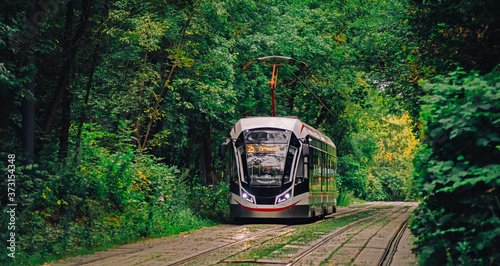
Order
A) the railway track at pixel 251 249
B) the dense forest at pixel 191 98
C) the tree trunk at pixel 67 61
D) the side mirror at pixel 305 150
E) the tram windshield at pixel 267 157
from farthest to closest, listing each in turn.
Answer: the side mirror at pixel 305 150 < the tram windshield at pixel 267 157 < the tree trunk at pixel 67 61 < the railway track at pixel 251 249 < the dense forest at pixel 191 98

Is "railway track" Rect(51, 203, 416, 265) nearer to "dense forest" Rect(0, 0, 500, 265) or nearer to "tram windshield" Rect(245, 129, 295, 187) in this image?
"dense forest" Rect(0, 0, 500, 265)

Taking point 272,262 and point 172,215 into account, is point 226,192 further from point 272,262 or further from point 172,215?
point 272,262

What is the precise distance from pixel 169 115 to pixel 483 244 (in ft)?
55.9

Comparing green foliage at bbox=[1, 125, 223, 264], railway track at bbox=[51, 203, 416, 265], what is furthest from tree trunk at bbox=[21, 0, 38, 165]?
railway track at bbox=[51, 203, 416, 265]

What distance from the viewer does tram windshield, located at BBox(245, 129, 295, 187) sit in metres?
19.9

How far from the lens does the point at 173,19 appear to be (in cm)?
2181

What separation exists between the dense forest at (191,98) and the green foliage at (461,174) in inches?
0.9

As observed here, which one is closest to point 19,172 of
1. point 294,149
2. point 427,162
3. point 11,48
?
point 11,48

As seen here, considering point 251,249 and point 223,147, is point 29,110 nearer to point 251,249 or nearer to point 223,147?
point 251,249

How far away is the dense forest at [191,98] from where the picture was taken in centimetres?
825

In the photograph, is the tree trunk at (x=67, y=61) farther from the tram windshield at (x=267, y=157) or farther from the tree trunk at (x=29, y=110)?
the tram windshield at (x=267, y=157)

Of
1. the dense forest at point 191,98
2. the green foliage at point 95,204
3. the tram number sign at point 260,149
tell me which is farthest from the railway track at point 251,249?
the tram number sign at point 260,149

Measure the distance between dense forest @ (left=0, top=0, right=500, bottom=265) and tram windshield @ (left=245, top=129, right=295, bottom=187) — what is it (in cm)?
237

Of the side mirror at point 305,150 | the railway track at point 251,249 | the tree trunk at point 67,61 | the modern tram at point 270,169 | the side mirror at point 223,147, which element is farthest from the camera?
the side mirror at point 305,150
